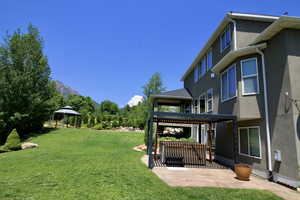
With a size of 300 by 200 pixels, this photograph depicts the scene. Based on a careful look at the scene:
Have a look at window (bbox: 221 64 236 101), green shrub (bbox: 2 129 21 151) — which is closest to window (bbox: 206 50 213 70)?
window (bbox: 221 64 236 101)

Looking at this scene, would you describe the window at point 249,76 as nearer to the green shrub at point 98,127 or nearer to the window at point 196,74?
the window at point 196,74

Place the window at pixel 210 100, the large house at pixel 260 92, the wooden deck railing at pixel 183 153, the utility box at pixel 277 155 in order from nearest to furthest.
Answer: the large house at pixel 260 92 < the utility box at pixel 277 155 < the wooden deck railing at pixel 183 153 < the window at pixel 210 100

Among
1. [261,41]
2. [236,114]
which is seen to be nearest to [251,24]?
[261,41]

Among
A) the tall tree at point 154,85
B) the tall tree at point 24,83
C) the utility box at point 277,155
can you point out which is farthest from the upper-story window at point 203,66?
the tall tree at point 154,85

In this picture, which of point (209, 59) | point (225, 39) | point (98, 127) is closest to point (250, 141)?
point (225, 39)

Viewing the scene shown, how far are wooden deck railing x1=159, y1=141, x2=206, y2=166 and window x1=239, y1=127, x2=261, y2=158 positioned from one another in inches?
78.8

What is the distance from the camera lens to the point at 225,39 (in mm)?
11203

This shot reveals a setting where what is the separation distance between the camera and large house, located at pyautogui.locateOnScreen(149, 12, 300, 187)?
260 inches

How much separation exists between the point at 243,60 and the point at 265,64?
3.78 feet

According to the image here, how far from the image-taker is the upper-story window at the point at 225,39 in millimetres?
10686

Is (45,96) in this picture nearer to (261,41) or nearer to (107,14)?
(107,14)

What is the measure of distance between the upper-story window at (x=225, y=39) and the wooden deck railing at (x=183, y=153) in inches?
248

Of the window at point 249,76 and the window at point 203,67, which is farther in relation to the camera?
the window at point 203,67

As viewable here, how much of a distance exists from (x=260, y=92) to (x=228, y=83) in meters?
2.24
